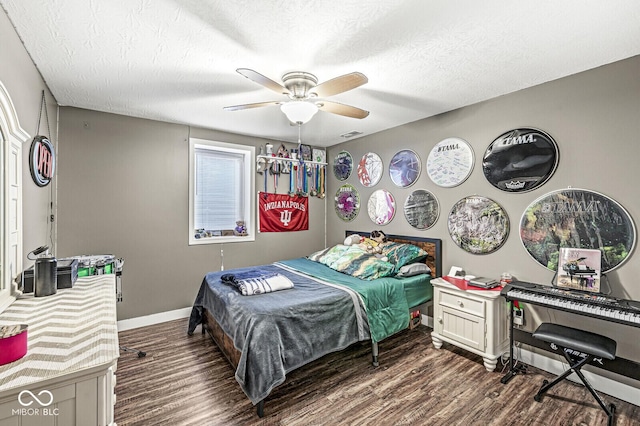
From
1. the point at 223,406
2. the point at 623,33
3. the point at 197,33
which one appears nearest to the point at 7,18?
the point at 197,33

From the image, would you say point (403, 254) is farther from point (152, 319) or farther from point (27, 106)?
point (27, 106)

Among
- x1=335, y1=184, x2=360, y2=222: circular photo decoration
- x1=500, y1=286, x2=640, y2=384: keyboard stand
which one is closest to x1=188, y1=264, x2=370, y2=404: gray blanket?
x1=500, y1=286, x2=640, y2=384: keyboard stand

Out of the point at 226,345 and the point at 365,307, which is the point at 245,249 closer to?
the point at 226,345

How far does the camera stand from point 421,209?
11.8 feet

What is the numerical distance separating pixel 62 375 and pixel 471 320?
288cm

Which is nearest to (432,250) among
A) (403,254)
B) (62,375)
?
(403,254)

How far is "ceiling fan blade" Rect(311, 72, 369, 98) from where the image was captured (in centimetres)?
188

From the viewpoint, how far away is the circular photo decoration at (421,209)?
3.46 meters

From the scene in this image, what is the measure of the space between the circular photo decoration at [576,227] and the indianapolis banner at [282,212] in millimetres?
3075

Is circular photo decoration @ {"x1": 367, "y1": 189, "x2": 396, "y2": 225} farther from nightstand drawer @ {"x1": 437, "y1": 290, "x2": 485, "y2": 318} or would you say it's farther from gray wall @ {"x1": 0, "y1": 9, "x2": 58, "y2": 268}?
gray wall @ {"x1": 0, "y1": 9, "x2": 58, "y2": 268}

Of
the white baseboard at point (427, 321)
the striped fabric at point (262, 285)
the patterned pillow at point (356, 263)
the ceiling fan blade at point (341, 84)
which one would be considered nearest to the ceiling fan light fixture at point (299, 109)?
the ceiling fan blade at point (341, 84)

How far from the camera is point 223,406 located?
2086mm

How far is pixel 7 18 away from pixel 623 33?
3.77m

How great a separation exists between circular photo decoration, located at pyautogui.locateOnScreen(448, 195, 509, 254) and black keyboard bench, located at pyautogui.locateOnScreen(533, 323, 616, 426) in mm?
905
